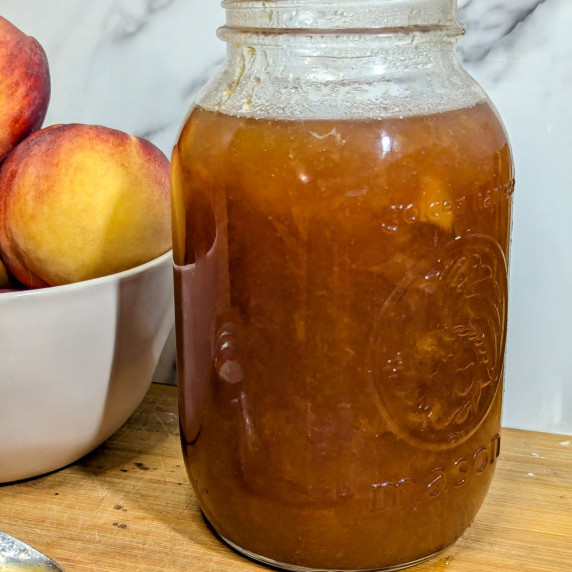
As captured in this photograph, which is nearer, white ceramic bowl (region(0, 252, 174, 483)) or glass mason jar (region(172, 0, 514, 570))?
glass mason jar (region(172, 0, 514, 570))

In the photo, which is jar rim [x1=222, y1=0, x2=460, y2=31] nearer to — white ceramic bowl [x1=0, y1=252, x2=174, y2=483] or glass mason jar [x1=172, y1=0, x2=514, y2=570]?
glass mason jar [x1=172, y1=0, x2=514, y2=570]

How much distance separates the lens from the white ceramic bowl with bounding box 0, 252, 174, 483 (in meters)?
0.76

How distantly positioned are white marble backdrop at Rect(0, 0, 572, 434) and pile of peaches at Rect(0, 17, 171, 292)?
0.61 ft

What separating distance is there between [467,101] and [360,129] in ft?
0.33

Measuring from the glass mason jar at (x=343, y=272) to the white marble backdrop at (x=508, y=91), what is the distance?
0.20 meters

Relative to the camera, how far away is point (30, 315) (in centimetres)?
76

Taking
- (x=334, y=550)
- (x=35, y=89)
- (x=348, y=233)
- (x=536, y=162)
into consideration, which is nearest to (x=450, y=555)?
(x=334, y=550)

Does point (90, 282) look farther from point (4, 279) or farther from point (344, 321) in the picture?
point (344, 321)

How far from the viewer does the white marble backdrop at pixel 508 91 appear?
2.86 feet

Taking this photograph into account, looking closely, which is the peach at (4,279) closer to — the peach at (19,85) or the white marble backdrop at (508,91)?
the peach at (19,85)

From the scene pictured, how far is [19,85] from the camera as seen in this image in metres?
0.83

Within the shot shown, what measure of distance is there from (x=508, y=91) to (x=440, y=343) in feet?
1.11

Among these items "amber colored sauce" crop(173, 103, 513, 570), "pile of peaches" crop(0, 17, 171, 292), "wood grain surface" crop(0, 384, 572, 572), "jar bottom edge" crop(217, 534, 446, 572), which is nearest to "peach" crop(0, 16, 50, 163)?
"pile of peaches" crop(0, 17, 171, 292)

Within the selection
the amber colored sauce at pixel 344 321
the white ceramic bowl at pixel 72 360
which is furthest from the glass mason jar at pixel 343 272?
the white ceramic bowl at pixel 72 360
